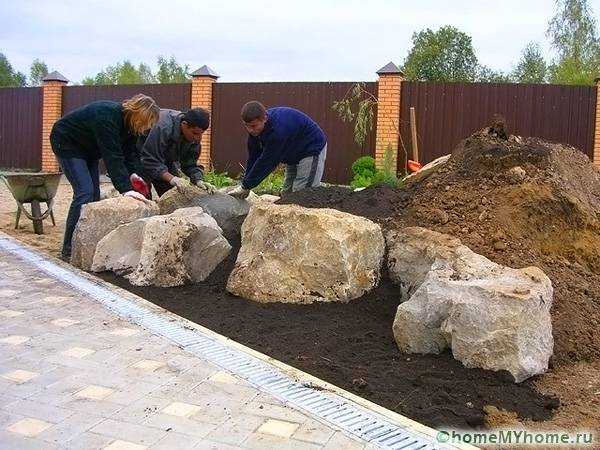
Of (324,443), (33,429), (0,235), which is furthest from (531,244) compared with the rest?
(0,235)

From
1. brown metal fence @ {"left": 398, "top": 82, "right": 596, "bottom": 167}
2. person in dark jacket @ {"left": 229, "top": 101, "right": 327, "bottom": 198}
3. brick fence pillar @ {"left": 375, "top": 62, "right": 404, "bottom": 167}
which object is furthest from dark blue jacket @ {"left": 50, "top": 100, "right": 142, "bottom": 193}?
brown metal fence @ {"left": 398, "top": 82, "right": 596, "bottom": 167}

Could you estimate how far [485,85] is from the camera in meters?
12.7

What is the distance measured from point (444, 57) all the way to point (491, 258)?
29602 millimetres

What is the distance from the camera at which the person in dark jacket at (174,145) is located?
17.9ft

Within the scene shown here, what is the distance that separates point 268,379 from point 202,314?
124cm

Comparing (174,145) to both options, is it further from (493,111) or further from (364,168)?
(493,111)

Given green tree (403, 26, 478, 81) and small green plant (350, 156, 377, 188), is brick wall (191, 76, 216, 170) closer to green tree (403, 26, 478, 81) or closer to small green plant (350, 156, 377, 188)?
small green plant (350, 156, 377, 188)

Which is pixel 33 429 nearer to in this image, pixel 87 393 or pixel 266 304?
pixel 87 393

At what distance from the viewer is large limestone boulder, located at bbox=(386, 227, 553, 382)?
293 cm

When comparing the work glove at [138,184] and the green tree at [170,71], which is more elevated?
the green tree at [170,71]

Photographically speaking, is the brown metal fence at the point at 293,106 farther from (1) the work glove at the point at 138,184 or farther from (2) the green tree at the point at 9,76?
(2) the green tree at the point at 9,76

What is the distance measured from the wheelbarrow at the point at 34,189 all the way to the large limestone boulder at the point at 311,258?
4.03 meters

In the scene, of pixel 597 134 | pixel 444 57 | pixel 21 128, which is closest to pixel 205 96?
pixel 21 128

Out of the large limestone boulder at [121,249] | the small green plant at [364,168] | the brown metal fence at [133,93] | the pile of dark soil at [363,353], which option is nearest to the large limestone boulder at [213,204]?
the large limestone boulder at [121,249]
